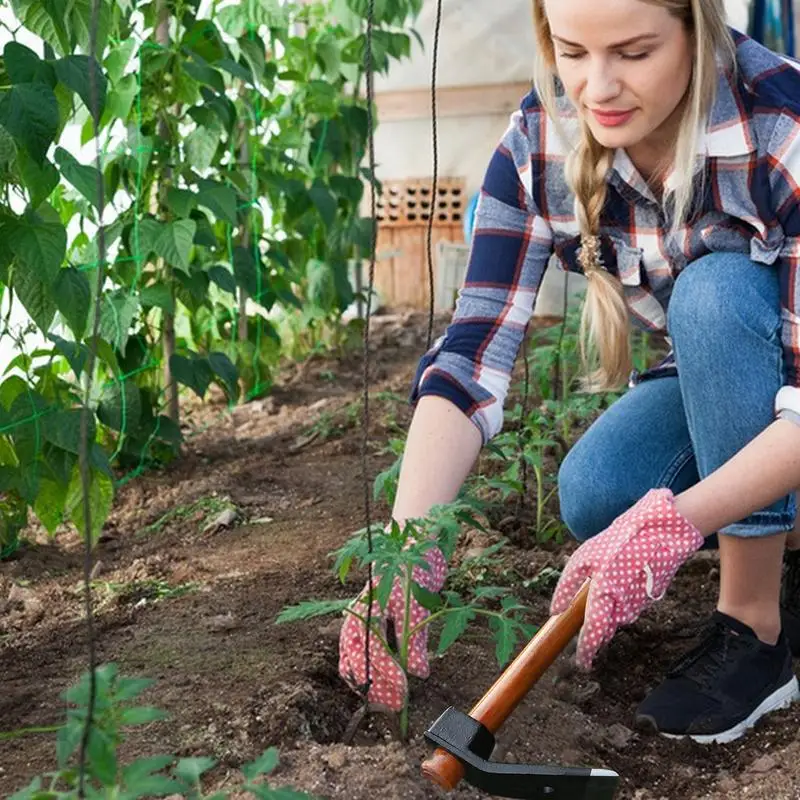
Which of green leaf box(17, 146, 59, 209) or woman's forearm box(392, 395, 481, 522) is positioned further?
green leaf box(17, 146, 59, 209)

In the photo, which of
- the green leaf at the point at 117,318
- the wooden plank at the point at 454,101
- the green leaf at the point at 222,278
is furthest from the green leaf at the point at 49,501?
the wooden plank at the point at 454,101

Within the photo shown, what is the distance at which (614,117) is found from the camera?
1690 mm

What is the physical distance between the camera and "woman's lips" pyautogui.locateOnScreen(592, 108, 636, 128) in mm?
1688

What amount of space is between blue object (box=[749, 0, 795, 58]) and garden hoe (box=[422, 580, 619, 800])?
2.43 metres

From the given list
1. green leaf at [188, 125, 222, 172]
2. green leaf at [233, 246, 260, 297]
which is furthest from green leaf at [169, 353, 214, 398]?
green leaf at [188, 125, 222, 172]

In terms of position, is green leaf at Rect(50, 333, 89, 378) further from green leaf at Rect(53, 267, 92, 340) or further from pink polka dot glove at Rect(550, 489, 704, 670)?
pink polka dot glove at Rect(550, 489, 704, 670)

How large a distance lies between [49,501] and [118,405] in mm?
495

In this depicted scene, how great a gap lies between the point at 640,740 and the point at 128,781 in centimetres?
96

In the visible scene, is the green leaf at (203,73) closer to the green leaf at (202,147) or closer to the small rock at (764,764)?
the green leaf at (202,147)

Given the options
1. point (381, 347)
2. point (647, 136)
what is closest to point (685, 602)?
point (647, 136)

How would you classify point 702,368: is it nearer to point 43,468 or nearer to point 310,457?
point 43,468

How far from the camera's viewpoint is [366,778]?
60.1 inches

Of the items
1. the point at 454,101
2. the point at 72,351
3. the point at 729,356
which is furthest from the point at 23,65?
the point at 454,101

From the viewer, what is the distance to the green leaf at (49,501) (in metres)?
2.41
